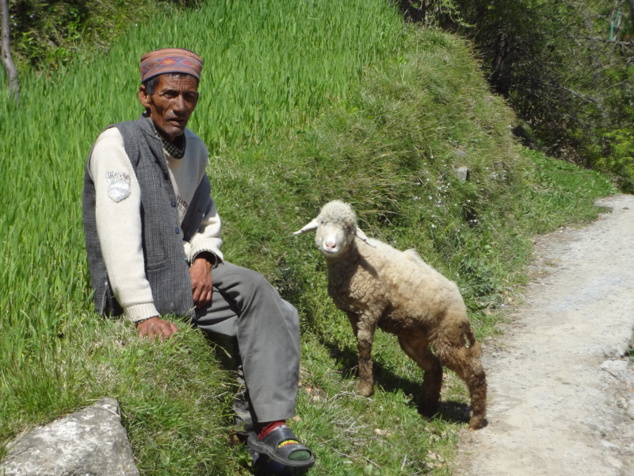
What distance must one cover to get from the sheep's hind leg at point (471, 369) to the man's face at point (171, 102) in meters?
2.43

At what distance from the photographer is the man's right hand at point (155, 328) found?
128 inches

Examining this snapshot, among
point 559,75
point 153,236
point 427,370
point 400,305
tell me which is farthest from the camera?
point 559,75

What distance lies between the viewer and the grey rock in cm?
263

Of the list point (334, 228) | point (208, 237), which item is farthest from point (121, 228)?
point (334, 228)

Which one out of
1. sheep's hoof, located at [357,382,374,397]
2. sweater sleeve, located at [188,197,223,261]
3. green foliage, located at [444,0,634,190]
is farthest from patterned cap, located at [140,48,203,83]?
green foliage, located at [444,0,634,190]

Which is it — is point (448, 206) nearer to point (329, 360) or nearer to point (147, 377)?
point (329, 360)

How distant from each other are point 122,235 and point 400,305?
2.25m

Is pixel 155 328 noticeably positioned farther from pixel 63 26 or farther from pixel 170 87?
pixel 63 26

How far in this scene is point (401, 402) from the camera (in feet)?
16.9

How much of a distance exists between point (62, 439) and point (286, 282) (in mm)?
2813

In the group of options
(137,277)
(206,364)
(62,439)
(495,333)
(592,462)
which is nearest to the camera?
(62,439)

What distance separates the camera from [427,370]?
521 centimetres

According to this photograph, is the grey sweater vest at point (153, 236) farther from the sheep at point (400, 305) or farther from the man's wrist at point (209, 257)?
the sheep at point (400, 305)

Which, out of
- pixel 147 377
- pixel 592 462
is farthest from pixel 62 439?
pixel 592 462
